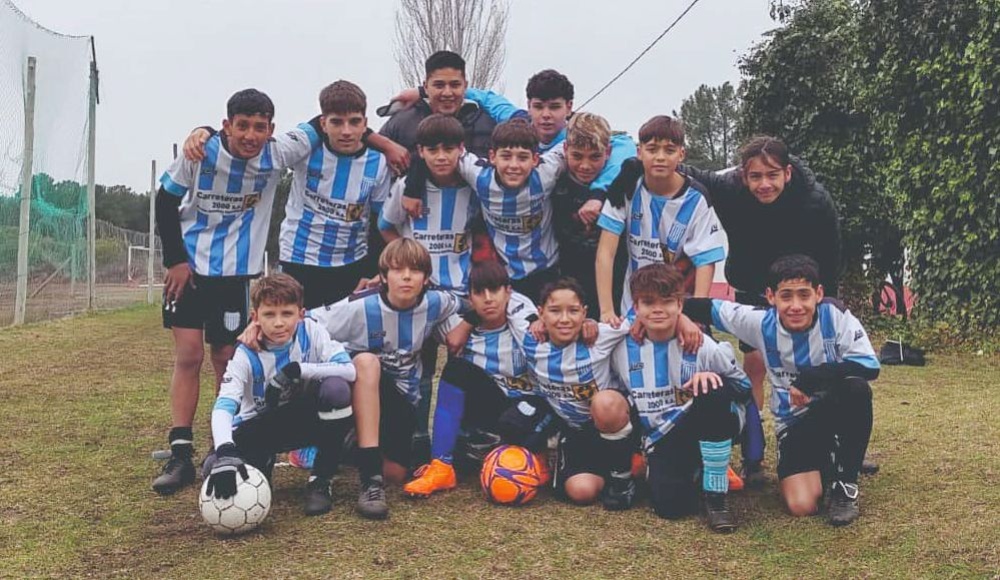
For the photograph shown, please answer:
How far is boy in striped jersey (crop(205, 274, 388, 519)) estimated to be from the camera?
11.5 feet

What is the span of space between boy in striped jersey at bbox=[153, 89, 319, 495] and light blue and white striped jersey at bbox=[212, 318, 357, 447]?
1.92 ft

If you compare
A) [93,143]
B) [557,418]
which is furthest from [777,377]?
[93,143]

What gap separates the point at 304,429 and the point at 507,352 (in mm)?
917

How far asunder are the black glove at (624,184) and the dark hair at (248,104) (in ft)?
5.11

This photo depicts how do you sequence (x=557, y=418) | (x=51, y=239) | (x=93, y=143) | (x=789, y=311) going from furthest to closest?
1. (x=93, y=143)
2. (x=51, y=239)
3. (x=557, y=418)
4. (x=789, y=311)

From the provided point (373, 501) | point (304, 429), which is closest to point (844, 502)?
point (373, 501)

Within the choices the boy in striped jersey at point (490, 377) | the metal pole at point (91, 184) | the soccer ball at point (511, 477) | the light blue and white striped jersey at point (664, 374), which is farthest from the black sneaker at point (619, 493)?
the metal pole at point (91, 184)

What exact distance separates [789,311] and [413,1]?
19227 mm

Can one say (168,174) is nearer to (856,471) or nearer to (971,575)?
(856,471)

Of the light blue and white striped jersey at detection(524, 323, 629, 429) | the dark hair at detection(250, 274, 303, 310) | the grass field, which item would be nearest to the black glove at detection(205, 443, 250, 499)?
the grass field

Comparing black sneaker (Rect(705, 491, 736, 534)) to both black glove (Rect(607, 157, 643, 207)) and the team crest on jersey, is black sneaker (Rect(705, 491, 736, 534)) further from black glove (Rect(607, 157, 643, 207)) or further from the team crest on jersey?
the team crest on jersey

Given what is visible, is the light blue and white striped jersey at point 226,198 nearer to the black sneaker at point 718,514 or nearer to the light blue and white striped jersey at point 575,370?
the light blue and white striped jersey at point 575,370

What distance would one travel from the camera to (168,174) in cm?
404

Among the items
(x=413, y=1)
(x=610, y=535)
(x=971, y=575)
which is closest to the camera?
(x=971, y=575)
